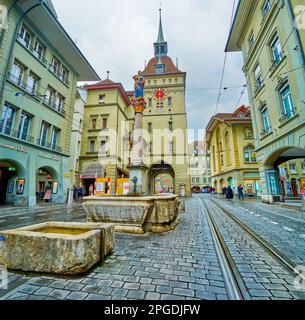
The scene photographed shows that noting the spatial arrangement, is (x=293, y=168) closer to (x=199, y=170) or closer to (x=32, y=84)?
(x=199, y=170)

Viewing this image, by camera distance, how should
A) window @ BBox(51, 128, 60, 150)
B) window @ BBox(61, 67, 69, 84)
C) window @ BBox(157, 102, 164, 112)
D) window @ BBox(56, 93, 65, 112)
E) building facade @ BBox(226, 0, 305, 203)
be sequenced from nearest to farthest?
building facade @ BBox(226, 0, 305, 203) < window @ BBox(51, 128, 60, 150) < window @ BBox(56, 93, 65, 112) < window @ BBox(61, 67, 69, 84) < window @ BBox(157, 102, 164, 112)

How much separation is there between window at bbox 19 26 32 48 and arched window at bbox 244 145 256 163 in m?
28.6

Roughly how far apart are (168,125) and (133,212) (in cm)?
2546

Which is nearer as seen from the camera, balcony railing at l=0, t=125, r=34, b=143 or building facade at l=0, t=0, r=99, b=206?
balcony railing at l=0, t=125, r=34, b=143

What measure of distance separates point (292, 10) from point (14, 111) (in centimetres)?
1917

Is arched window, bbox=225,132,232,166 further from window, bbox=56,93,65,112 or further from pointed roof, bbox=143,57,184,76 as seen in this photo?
window, bbox=56,93,65,112

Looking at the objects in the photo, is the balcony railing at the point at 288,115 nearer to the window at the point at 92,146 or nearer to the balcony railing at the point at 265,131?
the balcony railing at the point at 265,131

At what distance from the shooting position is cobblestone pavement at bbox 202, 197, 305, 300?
6.87ft

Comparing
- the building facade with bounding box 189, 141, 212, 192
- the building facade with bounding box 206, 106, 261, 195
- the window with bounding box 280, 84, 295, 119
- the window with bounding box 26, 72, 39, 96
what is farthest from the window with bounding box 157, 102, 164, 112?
the building facade with bounding box 189, 141, 212, 192

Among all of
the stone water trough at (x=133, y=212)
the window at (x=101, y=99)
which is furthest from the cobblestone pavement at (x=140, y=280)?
the window at (x=101, y=99)

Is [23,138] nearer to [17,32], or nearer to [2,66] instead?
[2,66]

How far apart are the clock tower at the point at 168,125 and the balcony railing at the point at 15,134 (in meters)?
17.0

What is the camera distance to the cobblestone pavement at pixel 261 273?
6.87 ft

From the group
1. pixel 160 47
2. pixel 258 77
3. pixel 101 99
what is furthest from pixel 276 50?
pixel 160 47
